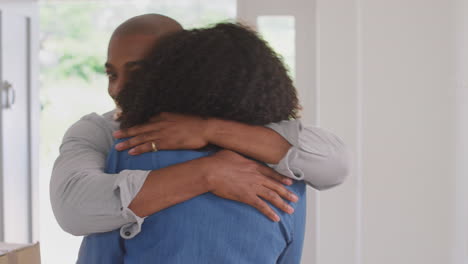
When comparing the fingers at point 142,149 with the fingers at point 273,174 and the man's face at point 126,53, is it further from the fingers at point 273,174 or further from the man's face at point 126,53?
the man's face at point 126,53

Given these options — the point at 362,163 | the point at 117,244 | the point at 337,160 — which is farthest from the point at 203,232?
the point at 362,163

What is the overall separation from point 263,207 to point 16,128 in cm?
347

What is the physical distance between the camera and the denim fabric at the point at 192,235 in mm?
1077

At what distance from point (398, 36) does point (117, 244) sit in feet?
6.53

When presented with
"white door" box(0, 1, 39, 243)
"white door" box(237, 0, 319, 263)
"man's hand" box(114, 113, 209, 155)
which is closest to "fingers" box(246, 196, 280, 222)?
"man's hand" box(114, 113, 209, 155)

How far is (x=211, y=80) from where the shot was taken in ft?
3.57

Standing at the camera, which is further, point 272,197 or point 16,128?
point 16,128

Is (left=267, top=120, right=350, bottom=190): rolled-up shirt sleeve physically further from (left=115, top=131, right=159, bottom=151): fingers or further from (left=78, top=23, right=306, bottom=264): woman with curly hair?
(left=115, top=131, right=159, bottom=151): fingers

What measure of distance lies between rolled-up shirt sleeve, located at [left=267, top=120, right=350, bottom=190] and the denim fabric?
0.28 feet

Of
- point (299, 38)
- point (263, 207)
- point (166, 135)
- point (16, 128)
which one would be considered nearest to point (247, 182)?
point (263, 207)

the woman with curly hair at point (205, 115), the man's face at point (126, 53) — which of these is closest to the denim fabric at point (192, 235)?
the woman with curly hair at point (205, 115)

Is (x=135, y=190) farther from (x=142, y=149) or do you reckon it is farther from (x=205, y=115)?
(x=205, y=115)

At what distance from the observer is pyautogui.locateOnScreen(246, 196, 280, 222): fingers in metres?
1.12

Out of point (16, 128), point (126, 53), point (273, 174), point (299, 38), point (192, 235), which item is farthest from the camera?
point (16, 128)
